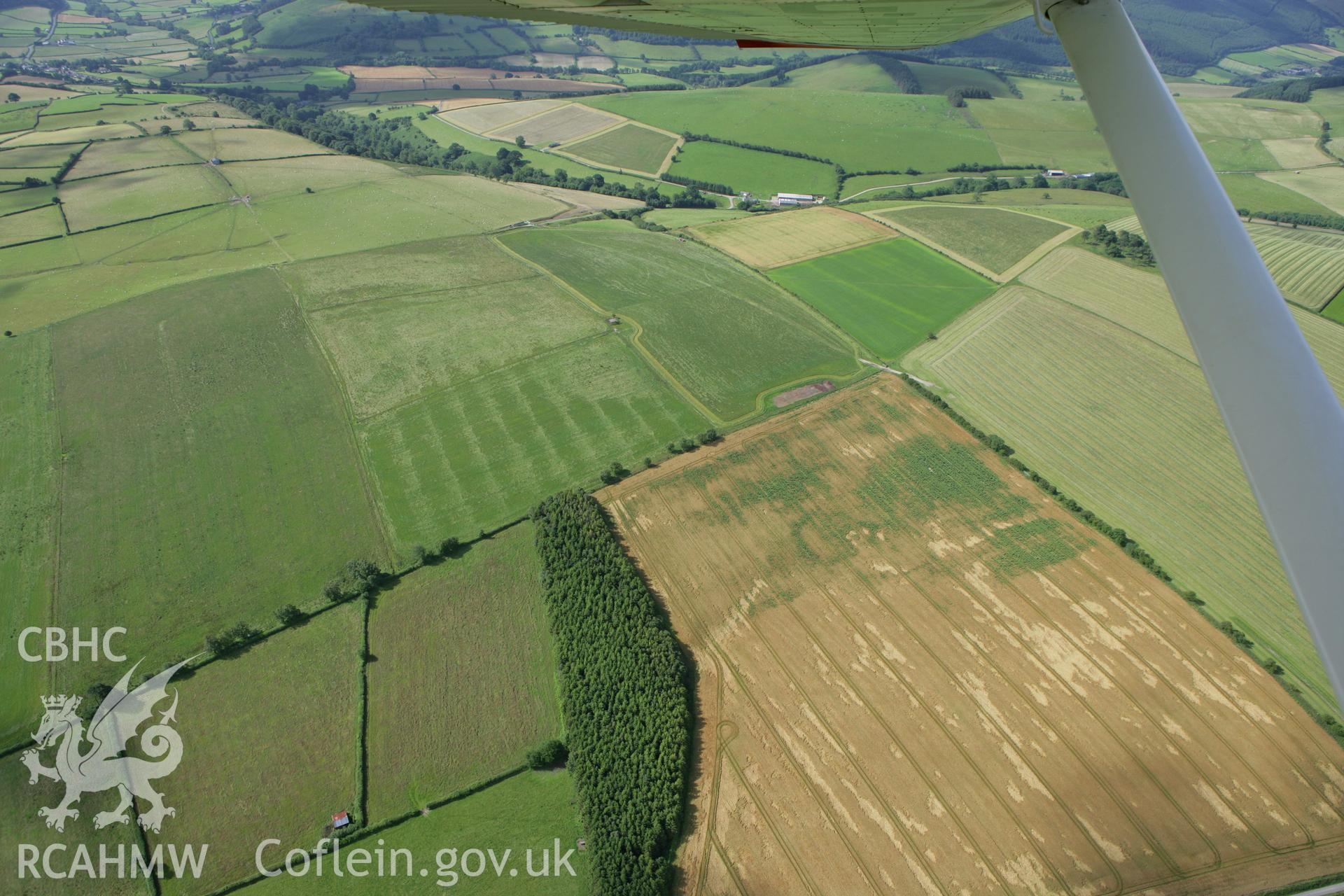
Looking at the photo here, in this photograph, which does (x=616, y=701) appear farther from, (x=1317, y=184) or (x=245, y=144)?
(x=1317, y=184)

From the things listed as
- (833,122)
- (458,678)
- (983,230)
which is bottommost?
(458,678)

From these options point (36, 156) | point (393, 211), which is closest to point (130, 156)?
point (36, 156)

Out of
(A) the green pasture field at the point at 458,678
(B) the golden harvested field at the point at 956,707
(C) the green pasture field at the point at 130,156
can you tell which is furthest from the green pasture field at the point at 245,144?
(B) the golden harvested field at the point at 956,707

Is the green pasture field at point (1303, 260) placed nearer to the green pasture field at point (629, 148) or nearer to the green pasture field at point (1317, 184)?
the green pasture field at point (1317, 184)

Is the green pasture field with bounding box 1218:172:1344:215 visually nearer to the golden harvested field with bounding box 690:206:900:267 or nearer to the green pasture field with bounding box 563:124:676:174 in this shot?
the golden harvested field with bounding box 690:206:900:267

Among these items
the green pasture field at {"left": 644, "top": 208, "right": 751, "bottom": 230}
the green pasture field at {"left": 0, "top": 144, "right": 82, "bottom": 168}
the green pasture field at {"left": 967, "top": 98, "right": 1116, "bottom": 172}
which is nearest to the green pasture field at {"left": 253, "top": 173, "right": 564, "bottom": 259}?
the green pasture field at {"left": 644, "top": 208, "right": 751, "bottom": 230}
